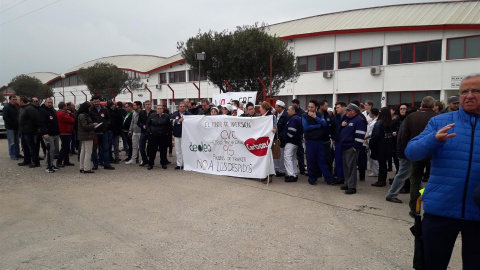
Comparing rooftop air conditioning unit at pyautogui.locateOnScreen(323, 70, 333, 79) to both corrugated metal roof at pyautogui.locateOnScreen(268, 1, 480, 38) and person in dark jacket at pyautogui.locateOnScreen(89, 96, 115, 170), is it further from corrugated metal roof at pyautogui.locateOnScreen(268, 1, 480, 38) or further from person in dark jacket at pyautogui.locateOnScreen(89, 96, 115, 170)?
person in dark jacket at pyautogui.locateOnScreen(89, 96, 115, 170)

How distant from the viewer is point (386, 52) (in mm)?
27078

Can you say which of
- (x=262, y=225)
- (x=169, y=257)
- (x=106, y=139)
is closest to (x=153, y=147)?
(x=106, y=139)

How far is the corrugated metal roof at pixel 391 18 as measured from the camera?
24.9m

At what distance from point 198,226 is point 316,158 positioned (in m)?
4.00

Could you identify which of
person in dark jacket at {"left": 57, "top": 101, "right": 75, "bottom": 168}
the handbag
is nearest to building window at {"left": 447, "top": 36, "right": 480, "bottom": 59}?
the handbag

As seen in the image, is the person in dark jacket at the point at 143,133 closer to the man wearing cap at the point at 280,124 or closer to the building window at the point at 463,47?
the man wearing cap at the point at 280,124

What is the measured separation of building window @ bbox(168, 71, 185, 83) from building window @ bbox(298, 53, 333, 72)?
16766 mm

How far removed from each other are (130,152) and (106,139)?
1571 mm

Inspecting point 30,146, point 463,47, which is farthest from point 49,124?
point 463,47

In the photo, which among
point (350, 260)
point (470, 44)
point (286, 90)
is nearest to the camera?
point (350, 260)

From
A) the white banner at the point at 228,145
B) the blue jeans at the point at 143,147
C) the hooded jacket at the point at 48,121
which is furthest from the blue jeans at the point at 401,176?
the hooded jacket at the point at 48,121

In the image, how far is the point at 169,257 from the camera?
428 cm

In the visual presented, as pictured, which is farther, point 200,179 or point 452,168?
point 200,179

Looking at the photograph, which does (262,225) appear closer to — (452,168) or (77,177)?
(452,168)
